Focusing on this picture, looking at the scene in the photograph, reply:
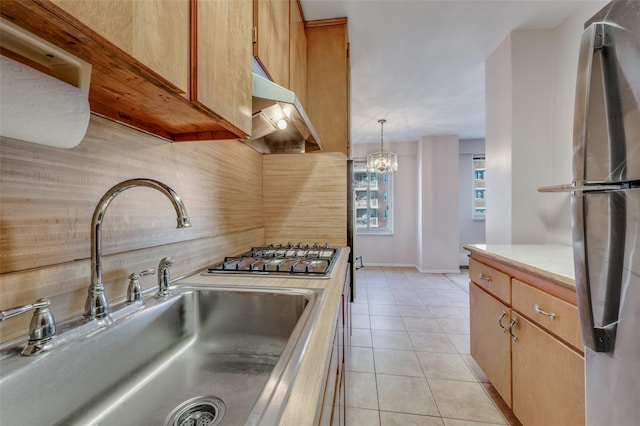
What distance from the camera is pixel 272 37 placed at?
4.39 feet

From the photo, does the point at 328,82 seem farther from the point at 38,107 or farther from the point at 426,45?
the point at 38,107

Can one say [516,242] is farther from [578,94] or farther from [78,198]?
[78,198]

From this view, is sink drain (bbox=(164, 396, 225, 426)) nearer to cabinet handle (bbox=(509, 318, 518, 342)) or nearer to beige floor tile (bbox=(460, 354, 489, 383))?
cabinet handle (bbox=(509, 318, 518, 342))

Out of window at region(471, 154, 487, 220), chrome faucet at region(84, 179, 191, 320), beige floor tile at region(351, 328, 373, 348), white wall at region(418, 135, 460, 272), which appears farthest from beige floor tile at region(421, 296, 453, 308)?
chrome faucet at region(84, 179, 191, 320)

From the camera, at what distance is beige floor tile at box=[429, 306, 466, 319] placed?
2887mm

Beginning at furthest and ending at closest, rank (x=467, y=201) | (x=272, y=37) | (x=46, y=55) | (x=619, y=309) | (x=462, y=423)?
1. (x=467, y=201)
2. (x=462, y=423)
3. (x=272, y=37)
4. (x=619, y=309)
5. (x=46, y=55)

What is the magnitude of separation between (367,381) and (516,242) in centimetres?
157

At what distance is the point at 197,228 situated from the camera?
123cm

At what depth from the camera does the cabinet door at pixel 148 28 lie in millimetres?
404

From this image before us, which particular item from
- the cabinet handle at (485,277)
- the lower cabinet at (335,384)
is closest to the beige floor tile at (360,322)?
the cabinet handle at (485,277)

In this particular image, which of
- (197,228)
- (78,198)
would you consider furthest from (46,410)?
(197,228)

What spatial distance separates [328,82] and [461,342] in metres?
2.49

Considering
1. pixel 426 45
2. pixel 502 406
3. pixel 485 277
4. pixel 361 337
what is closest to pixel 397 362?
pixel 361 337

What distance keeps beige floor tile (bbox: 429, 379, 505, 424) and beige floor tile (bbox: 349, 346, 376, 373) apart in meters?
0.43
